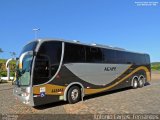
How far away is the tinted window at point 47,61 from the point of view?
10.8 meters

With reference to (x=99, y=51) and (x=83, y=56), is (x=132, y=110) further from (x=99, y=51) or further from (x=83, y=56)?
(x=99, y=51)

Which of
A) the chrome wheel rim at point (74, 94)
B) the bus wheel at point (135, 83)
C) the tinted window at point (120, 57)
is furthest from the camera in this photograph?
the bus wheel at point (135, 83)

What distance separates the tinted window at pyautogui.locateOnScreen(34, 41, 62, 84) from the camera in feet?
35.3

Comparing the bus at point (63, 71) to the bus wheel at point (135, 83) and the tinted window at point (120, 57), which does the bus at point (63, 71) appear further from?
the bus wheel at point (135, 83)

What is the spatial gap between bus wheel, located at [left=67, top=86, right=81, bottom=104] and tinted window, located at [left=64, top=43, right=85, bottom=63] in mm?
1401

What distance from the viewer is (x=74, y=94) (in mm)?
12672

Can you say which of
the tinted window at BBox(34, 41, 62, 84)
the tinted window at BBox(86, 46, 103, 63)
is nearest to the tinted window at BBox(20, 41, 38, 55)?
the tinted window at BBox(34, 41, 62, 84)

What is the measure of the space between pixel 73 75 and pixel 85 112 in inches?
110

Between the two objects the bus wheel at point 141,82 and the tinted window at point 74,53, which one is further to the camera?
the bus wheel at point 141,82

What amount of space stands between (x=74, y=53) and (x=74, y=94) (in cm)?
203

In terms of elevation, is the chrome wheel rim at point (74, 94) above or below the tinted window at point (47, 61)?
below

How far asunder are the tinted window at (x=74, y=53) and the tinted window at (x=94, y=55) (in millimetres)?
435

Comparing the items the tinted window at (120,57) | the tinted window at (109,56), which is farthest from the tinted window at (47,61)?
the tinted window at (120,57)

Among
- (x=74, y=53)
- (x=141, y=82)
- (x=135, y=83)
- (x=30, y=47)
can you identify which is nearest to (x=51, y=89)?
(x=30, y=47)
